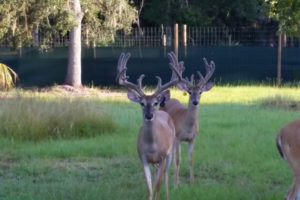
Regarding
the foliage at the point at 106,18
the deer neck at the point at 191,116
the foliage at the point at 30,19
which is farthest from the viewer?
the foliage at the point at 106,18

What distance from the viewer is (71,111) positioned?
39.7 ft

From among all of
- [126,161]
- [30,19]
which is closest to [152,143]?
[126,161]

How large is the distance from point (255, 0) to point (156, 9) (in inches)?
179

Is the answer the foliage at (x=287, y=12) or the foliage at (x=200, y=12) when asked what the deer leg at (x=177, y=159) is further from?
the foliage at (x=200, y=12)

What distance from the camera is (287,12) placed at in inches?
625

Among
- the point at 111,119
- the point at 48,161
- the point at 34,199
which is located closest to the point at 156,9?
the point at 111,119

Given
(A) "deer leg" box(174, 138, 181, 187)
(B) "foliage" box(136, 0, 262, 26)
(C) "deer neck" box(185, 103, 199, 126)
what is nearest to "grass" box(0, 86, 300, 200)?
(A) "deer leg" box(174, 138, 181, 187)

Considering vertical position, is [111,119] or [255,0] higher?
[255,0]

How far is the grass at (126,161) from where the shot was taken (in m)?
7.92

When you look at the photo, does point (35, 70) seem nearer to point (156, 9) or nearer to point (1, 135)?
point (156, 9)

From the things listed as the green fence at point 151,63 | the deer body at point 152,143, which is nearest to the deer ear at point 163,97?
the deer body at point 152,143

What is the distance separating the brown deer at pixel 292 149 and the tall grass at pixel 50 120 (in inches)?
220

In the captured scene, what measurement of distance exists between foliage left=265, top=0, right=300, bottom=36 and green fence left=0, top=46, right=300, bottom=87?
7080 mm

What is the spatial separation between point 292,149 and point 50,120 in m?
5.99
